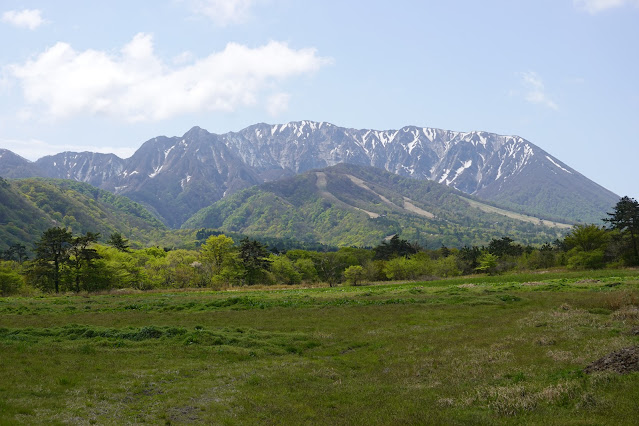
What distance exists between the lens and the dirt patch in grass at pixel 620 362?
15242 mm

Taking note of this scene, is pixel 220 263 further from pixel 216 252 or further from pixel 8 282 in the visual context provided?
pixel 8 282

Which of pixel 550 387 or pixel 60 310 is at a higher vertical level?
pixel 550 387

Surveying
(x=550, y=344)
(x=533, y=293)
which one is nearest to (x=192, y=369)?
(x=550, y=344)

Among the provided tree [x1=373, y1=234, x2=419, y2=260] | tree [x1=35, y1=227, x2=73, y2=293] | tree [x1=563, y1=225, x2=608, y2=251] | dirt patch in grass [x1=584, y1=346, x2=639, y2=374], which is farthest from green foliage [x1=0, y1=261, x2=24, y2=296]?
tree [x1=563, y1=225, x2=608, y2=251]

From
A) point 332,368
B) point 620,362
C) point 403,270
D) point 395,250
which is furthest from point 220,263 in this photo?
point 620,362

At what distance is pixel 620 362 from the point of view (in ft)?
51.8

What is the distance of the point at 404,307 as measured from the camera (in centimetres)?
4425

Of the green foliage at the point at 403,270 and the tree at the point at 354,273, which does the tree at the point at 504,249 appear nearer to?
the green foliage at the point at 403,270

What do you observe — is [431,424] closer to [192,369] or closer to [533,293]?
[192,369]

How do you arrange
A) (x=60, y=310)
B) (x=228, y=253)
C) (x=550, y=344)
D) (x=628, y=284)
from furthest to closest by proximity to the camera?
(x=228, y=253) < (x=628, y=284) < (x=60, y=310) < (x=550, y=344)

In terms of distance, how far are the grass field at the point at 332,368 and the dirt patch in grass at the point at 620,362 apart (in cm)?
55

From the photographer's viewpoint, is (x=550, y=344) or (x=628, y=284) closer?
(x=550, y=344)

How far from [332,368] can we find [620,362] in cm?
1280

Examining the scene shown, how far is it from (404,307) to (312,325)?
40.9 ft
